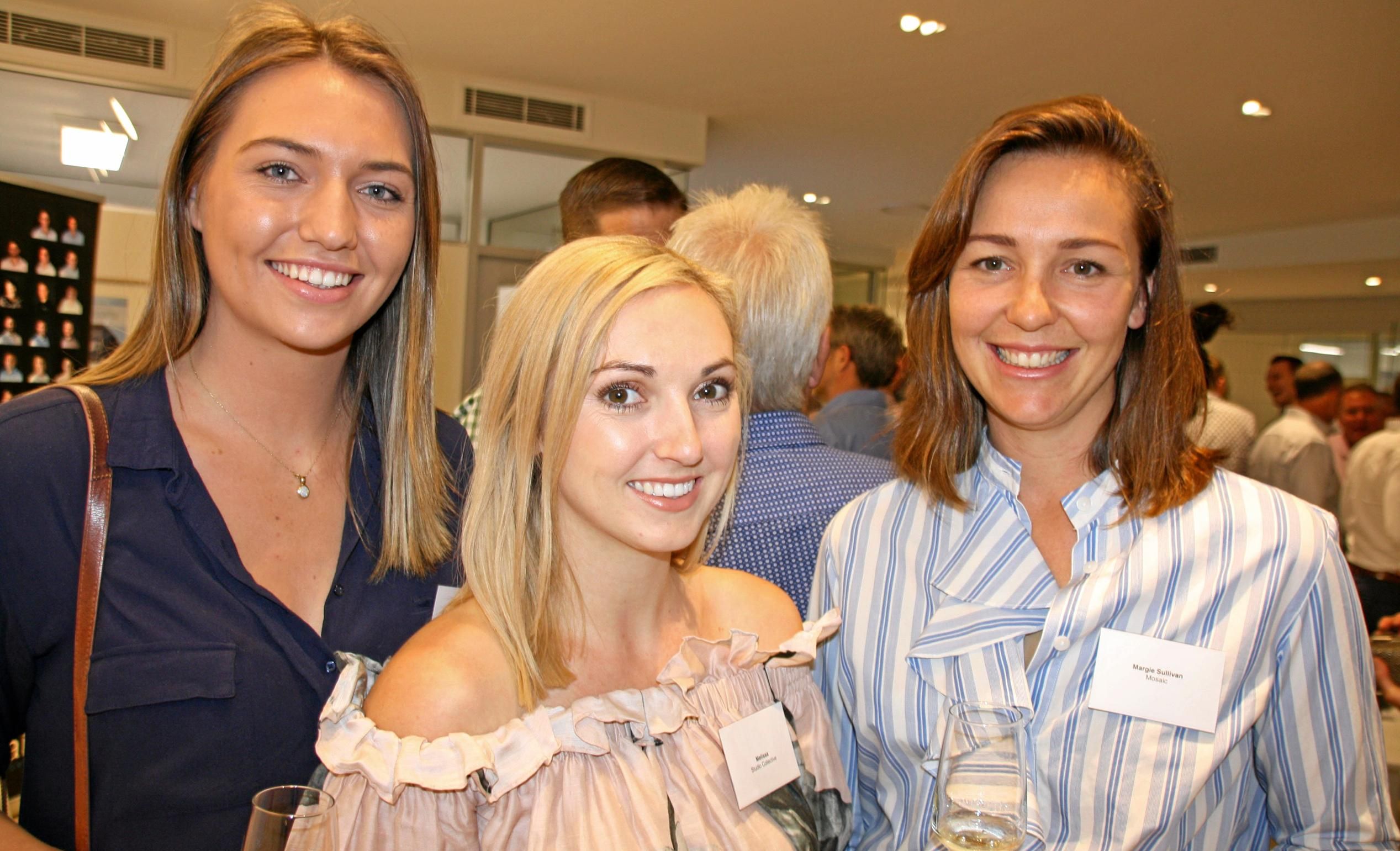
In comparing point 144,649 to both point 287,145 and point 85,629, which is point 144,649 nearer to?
point 85,629

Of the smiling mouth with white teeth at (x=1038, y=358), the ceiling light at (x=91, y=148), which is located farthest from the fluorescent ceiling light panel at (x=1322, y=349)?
the ceiling light at (x=91, y=148)

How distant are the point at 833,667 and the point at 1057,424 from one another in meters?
0.58

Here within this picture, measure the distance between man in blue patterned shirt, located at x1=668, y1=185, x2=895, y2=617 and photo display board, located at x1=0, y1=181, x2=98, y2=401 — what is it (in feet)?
8.82

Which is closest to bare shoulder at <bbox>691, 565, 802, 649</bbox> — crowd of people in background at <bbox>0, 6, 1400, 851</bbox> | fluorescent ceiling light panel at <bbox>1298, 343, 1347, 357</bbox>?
crowd of people in background at <bbox>0, 6, 1400, 851</bbox>

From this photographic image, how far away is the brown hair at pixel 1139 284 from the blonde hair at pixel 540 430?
0.44 metres

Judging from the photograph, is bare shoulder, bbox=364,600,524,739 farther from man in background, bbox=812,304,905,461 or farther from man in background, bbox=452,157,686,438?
man in background, bbox=812,304,905,461

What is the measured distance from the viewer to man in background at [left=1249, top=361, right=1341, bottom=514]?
6.48m

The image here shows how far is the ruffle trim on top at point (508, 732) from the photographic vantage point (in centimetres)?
124

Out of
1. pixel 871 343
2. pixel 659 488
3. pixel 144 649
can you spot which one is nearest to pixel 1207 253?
pixel 871 343

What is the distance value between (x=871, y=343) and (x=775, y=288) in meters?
3.06

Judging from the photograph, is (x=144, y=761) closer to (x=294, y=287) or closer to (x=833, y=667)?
(x=294, y=287)

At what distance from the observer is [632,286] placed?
55.3 inches

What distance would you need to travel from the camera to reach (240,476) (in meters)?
1.62

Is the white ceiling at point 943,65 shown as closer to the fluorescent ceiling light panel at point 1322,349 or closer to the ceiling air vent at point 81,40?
the ceiling air vent at point 81,40
